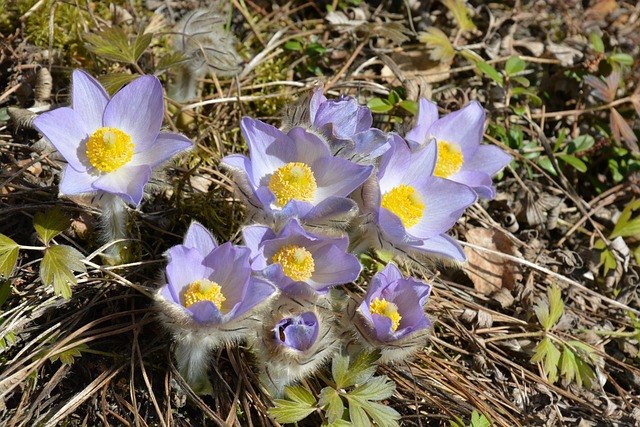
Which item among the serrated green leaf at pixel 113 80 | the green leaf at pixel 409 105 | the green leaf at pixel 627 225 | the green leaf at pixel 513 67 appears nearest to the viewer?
the serrated green leaf at pixel 113 80

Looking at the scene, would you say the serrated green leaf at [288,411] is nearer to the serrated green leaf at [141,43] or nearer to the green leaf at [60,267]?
the green leaf at [60,267]

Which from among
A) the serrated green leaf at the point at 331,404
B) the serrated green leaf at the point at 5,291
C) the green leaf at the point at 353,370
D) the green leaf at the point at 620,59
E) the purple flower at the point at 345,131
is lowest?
the serrated green leaf at the point at 331,404

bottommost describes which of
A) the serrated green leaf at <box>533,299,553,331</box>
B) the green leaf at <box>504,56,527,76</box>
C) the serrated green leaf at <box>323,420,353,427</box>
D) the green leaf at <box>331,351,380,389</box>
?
the serrated green leaf at <box>533,299,553,331</box>

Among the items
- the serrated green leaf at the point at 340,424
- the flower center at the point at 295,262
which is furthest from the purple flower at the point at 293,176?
the serrated green leaf at the point at 340,424

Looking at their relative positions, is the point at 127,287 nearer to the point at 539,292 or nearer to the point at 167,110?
the point at 167,110

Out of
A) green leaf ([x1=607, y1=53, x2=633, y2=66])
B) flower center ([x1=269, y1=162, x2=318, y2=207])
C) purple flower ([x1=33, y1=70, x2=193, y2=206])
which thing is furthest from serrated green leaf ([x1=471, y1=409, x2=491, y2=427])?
green leaf ([x1=607, y1=53, x2=633, y2=66])

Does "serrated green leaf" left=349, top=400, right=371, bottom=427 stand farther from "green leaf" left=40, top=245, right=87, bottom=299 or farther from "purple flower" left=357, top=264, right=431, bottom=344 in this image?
"green leaf" left=40, top=245, right=87, bottom=299

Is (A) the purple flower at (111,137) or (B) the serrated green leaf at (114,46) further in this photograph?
(B) the serrated green leaf at (114,46)

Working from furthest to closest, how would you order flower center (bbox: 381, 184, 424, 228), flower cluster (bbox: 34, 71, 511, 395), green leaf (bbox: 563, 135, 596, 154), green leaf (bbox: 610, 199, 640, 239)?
green leaf (bbox: 563, 135, 596, 154), green leaf (bbox: 610, 199, 640, 239), flower center (bbox: 381, 184, 424, 228), flower cluster (bbox: 34, 71, 511, 395)
